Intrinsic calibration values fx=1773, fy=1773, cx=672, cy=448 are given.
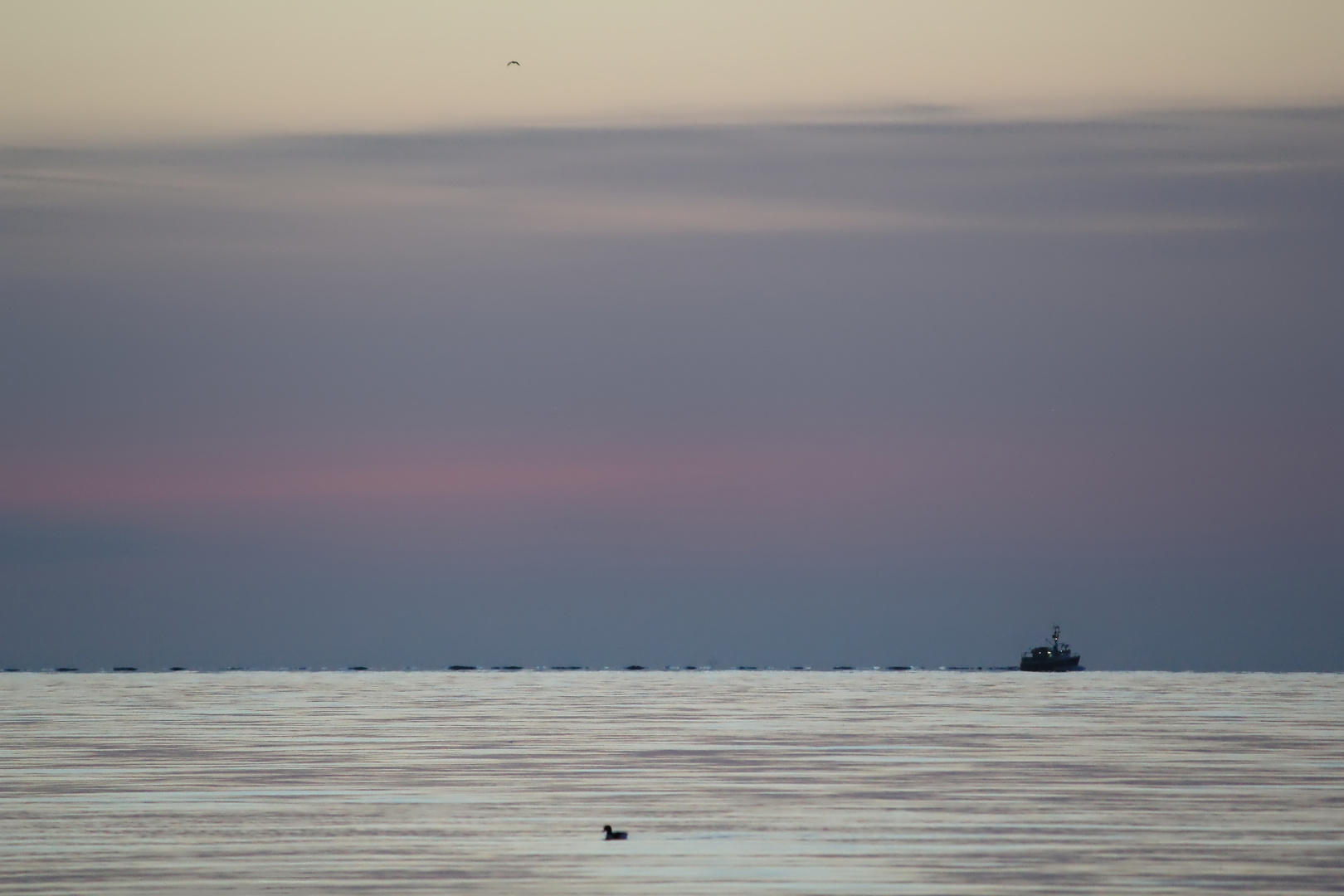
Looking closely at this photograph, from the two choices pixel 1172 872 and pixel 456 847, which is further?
pixel 456 847

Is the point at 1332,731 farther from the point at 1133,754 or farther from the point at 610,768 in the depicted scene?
the point at 610,768

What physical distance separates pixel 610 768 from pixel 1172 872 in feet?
91.9

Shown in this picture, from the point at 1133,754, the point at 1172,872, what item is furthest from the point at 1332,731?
the point at 1172,872

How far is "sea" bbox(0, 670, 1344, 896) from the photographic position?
3281cm

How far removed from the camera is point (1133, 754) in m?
65.7

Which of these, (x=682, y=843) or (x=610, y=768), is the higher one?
(x=610, y=768)

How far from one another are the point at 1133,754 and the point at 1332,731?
2084 cm

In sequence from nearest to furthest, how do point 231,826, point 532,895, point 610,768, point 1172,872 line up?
point 532,895, point 1172,872, point 231,826, point 610,768

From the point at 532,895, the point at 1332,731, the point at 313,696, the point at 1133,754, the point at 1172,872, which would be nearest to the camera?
the point at 532,895

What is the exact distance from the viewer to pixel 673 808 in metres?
44.7

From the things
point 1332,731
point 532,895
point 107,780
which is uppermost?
point 1332,731

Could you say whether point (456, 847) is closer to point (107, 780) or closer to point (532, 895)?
point (532, 895)

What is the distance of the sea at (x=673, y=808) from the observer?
3281 centimetres

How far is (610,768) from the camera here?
5862cm
